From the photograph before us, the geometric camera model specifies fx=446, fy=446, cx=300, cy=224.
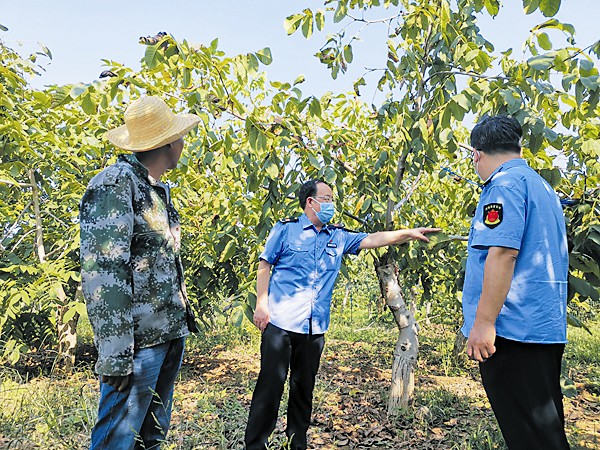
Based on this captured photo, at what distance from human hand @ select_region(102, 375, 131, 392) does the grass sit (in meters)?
1.26

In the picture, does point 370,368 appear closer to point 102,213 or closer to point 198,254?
point 198,254

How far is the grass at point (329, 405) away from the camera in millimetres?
2967

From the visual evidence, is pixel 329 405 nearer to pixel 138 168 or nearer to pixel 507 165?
pixel 507 165

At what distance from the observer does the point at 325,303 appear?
107 inches

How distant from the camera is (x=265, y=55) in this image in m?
2.33

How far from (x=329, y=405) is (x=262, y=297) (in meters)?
1.71

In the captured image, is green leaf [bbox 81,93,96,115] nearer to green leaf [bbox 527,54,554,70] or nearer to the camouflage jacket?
the camouflage jacket

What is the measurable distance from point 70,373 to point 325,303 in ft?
11.4

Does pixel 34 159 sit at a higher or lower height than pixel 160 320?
Result: higher

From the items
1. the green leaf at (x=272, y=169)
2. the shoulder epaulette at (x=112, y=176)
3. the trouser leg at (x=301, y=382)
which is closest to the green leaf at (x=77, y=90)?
the shoulder epaulette at (x=112, y=176)

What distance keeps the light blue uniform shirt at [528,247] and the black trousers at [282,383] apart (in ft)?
4.11

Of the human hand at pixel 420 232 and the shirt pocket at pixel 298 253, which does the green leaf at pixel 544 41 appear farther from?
the shirt pocket at pixel 298 253

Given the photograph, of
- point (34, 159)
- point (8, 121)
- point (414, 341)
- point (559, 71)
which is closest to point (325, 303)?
point (414, 341)

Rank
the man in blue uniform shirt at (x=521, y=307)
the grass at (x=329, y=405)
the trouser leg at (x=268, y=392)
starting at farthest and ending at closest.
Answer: the grass at (x=329, y=405)
the trouser leg at (x=268, y=392)
the man in blue uniform shirt at (x=521, y=307)
